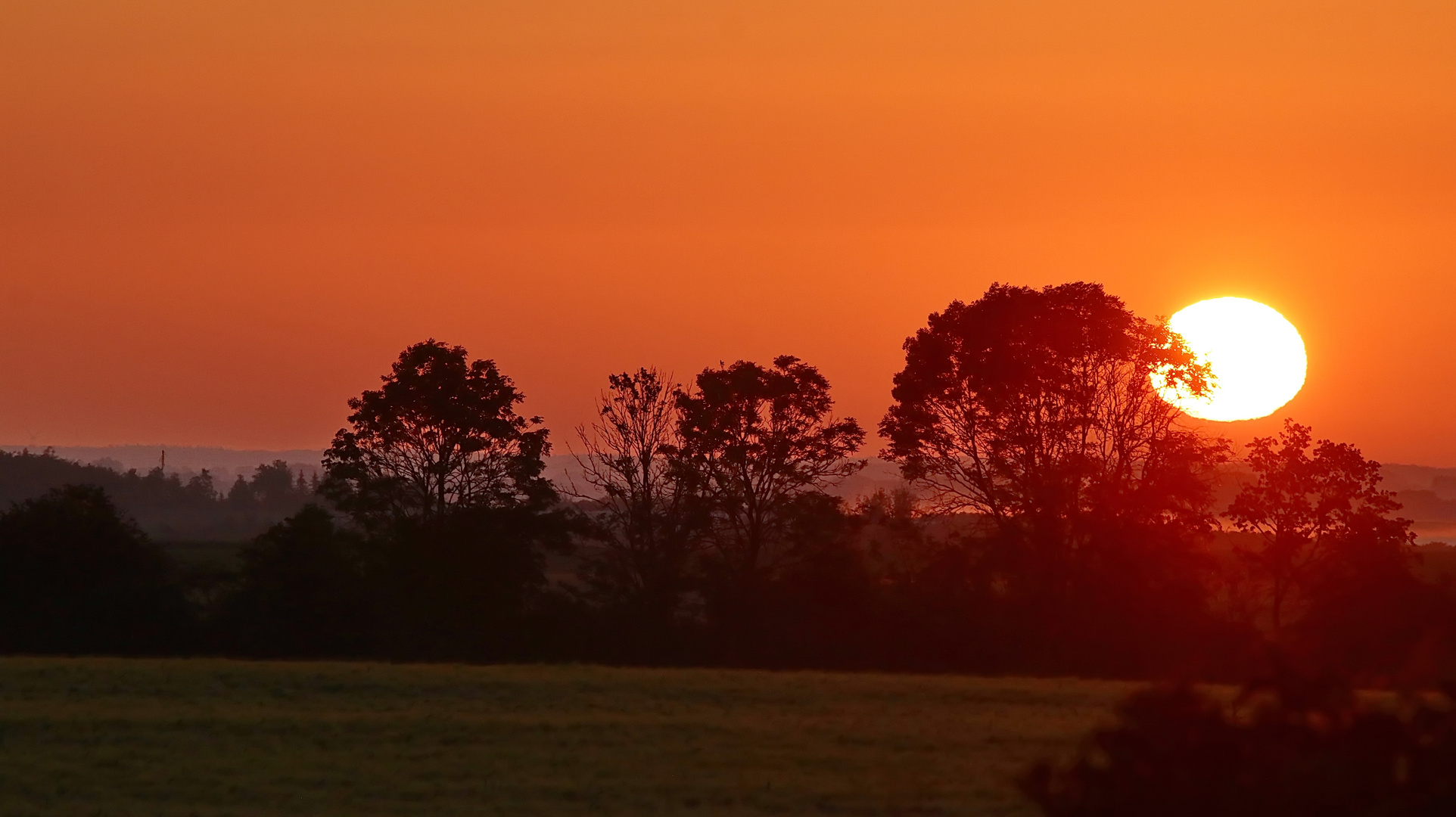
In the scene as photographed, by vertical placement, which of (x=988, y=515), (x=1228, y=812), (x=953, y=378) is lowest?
(x=1228, y=812)

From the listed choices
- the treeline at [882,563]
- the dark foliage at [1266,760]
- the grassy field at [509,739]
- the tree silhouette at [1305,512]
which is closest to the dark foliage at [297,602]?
the treeline at [882,563]

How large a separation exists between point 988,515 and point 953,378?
437cm

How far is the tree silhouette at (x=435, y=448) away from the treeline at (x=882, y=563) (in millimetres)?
277

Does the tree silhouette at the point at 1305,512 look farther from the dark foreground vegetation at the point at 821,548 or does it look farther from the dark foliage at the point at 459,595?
the dark foliage at the point at 459,595

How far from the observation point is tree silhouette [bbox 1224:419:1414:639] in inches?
1781

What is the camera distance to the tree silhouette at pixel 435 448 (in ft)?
153

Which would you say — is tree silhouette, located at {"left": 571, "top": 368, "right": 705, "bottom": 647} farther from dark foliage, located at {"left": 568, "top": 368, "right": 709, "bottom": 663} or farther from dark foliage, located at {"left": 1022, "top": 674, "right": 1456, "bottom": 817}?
dark foliage, located at {"left": 1022, "top": 674, "right": 1456, "bottom": 817}

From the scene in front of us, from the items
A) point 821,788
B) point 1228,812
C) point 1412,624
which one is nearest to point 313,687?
point 821,788

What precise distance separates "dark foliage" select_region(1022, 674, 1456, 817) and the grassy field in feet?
20.9

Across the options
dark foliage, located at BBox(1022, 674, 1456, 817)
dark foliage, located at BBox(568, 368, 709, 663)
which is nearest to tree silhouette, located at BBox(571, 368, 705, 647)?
dark foliage, located at BBox(568, 368, 709, 663)

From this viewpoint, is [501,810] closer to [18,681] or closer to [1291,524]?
[18,681]

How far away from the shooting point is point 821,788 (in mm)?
14289

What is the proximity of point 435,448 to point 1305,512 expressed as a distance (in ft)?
98.1

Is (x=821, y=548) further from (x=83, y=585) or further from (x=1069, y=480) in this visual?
(x=83, y=585)
